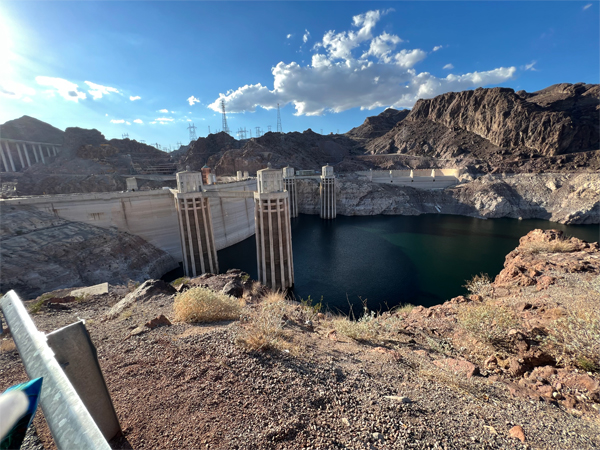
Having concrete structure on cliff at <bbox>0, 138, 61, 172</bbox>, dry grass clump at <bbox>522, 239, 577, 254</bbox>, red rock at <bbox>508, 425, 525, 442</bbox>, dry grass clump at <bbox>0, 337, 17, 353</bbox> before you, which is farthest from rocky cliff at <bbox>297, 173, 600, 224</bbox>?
concrete structure on cliff at <bbox>0, 138, 61, 172</bbox>

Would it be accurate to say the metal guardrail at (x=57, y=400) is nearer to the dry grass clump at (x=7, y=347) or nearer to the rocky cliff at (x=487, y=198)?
the dry grass clump at (x=7, y=347)

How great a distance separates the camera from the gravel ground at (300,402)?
9.54 ft

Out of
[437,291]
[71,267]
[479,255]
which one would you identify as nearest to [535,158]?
→ [479,255]

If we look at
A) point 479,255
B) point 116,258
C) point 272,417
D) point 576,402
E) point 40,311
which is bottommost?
point 479,255

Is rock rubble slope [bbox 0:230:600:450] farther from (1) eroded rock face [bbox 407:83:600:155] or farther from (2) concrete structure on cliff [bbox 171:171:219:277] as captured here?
(1) eroded rock face [bbox 407:83:600:155]

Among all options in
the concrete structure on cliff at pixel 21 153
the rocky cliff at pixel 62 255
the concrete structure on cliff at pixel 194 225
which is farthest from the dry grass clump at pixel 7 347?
the concrete structure on cliff at pixel 21 153

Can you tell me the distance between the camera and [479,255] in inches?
969

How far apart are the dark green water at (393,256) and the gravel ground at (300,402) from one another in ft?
36.7

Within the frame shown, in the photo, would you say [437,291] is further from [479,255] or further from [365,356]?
[365,356]

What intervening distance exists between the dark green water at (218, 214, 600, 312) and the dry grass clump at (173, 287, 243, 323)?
10.1 metres

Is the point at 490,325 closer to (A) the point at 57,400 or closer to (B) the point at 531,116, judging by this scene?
(A) the point at 57,400

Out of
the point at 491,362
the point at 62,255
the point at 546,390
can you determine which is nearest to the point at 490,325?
the point at 491,362

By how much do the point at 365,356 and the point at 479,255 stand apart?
25197 millimetres

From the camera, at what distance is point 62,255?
56.2 feet
